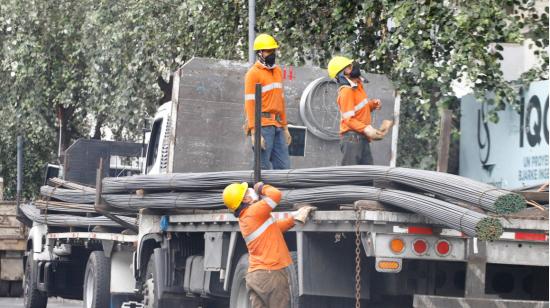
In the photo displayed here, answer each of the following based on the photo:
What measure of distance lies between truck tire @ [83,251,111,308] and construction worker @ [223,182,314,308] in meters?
5.54

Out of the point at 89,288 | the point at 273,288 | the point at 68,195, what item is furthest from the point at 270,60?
the point at 68,195

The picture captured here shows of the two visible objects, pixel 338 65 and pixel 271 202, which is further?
pixel 338 65

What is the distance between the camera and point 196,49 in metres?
21.3

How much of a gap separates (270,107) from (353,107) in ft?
2.93

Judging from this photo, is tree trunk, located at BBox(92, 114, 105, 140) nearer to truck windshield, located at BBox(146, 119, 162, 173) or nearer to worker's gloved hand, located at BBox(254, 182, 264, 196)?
truck windshield, located at BBox(146, 119, 162, 173)

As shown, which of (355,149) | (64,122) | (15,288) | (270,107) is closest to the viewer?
(355,149)

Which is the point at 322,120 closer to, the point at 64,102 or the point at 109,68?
the point at 109,68

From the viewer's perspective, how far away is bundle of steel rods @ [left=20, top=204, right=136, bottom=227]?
15969mm

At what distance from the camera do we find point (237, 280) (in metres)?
11.2

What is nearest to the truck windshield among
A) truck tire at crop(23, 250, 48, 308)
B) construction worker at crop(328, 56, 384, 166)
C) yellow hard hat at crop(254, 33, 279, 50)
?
yellow hard hat at crop(254, 33, 279, 50)

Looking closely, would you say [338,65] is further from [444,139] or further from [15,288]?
[15,288]

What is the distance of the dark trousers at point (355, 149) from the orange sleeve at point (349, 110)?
0.09 metres

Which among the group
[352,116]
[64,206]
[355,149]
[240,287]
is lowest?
[240,287]

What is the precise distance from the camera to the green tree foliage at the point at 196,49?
15297 mm
